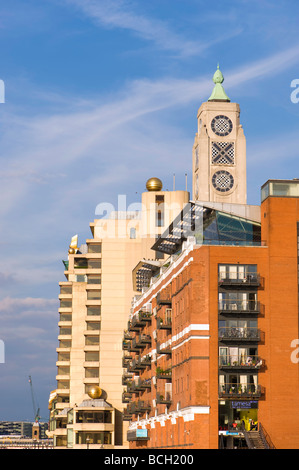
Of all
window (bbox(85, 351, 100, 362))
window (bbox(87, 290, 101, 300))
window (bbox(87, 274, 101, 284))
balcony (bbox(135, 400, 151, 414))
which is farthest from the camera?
window (bbox(87, 274, 101, 284))

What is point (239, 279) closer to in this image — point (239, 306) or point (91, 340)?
point (239, 306)

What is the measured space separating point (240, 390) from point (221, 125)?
7476cm

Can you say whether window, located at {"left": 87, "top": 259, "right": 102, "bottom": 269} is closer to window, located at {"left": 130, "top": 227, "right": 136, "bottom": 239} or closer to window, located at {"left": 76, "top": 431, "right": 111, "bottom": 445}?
window, located at {"left": 130, "top": 227, "right": 136, "bottom": 239}

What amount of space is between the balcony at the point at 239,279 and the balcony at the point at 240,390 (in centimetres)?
998

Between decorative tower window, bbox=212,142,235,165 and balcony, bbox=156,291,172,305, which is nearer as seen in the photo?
balcony, bbox=156,291,172,305

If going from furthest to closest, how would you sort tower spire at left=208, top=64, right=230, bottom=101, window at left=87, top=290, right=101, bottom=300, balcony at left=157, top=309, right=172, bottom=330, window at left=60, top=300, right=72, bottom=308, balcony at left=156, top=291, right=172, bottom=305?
window at left=60, top=300, right=72, bottom=308, window at left=87, top=290, right=101, bottom=300, tower spire at left=208, top=64, right=230, bottom=101, balcony at left=156, top=291, right=172, bottom=305, balcony at left=157, top=309, right=172, bottom=330

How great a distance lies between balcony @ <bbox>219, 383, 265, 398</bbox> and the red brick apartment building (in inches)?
3.9

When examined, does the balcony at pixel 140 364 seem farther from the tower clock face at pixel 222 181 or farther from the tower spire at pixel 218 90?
the tower spire at pixel 218 90

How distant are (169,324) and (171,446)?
1372cm

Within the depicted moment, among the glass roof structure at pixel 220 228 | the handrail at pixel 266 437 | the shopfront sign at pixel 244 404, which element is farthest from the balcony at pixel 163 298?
the handrail at pixel 266 437

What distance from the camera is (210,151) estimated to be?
156000mm

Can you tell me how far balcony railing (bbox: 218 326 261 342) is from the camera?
9244cm

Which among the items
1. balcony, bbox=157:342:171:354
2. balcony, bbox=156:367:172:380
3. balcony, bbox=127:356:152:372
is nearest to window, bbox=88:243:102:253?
balcony, bbox=127:356:152:372

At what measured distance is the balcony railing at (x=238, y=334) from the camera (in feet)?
303
